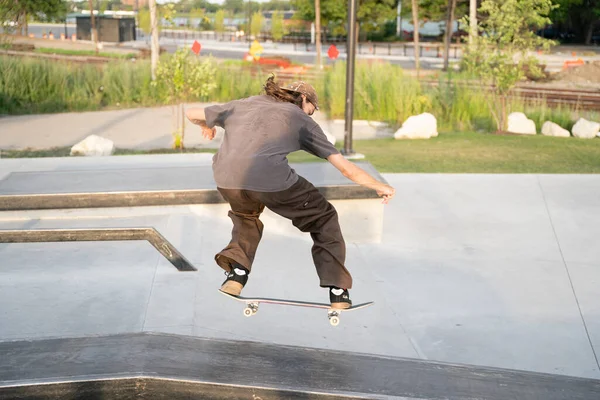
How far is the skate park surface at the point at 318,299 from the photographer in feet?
13.2

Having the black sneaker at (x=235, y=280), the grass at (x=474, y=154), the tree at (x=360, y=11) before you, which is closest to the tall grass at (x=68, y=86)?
the grass at (x=474, y=154)

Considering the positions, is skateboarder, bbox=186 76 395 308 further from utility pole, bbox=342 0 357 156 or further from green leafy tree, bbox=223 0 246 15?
green leafy tree, bbox=223 0 246 15

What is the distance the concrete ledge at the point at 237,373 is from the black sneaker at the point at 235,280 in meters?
0.62

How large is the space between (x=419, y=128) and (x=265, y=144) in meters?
11.7

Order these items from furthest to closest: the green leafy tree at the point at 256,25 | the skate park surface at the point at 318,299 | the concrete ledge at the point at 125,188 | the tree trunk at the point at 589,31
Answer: the green leafy tree at the point at 256,25 < the tree trunk at the point at 589,31 < the concrete ledge at the point at 125,188 < the skate park surface at the point at 318,299

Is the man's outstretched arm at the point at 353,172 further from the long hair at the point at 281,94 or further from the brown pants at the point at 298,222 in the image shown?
the long hair at the point at 281,94

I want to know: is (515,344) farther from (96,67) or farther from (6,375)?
(96,67)

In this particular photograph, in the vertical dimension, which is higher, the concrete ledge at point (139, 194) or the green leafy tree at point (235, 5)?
the green leafy tree at point (235, 5)

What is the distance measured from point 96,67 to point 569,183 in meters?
16.8

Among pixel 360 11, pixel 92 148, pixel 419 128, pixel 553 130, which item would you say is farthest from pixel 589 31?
pixel 92 148

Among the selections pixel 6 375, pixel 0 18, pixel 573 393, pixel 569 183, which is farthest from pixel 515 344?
pixel 0 18

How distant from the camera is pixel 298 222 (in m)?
5.02

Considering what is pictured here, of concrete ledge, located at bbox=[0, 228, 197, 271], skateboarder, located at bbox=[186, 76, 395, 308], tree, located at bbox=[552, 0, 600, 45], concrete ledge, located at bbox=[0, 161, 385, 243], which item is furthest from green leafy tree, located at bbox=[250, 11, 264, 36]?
skateboarder, located at bbox=[186, 76, 395, 308]

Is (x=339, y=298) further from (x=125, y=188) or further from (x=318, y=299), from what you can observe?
(x=125, y=188)
